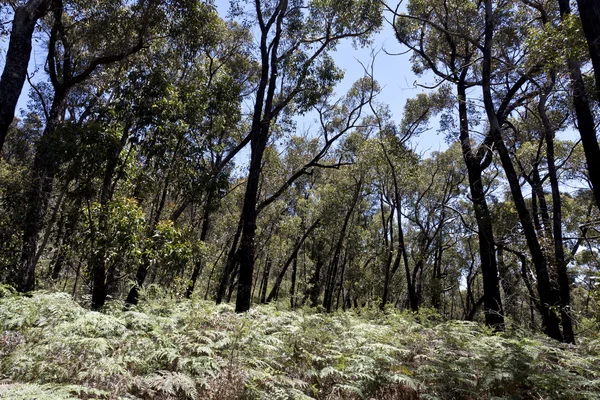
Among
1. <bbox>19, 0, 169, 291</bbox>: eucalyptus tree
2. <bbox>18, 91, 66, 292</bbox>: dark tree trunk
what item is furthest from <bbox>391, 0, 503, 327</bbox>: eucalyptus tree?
<bbox>18, 91, 66, 292</bbox>: dark tree trunk

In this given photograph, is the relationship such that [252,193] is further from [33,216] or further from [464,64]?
[464,64]

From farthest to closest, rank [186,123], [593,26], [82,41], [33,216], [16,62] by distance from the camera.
Answer: 1. [82,41]
2. [186,123]
3. [33,216]
4. [16,62]
5. [593,26]

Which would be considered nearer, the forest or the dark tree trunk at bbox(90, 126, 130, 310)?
the forest

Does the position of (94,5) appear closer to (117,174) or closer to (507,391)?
(117,174)

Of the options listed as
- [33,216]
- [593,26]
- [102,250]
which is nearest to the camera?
[593,26]

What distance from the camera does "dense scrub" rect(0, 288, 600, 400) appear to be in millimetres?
3166

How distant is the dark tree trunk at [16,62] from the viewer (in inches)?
245

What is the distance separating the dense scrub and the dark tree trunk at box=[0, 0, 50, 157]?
3533mm

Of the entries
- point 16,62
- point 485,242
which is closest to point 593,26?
point 485,242

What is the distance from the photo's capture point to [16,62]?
21.0 feet

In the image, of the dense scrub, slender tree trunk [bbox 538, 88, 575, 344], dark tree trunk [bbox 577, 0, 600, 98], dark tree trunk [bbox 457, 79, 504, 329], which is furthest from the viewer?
dark tree trunk [bbox 457, 79, 504, 329]

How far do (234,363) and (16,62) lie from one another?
666cm

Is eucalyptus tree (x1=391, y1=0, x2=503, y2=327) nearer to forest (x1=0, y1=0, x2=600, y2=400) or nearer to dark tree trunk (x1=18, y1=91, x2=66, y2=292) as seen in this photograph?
forest (x1=0, y1=0, x2=600, y2=400)

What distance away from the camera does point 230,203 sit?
2312cm
